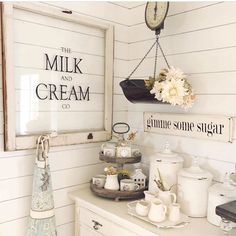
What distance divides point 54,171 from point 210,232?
2.70 ft

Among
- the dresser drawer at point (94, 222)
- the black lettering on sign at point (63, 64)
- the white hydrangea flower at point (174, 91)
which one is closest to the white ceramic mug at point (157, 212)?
the dresser drawer at point (94, 222)

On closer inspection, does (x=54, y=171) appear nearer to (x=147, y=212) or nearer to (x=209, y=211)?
(x=147, y=212)

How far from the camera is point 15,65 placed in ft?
4.18

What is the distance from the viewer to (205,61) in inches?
52.7

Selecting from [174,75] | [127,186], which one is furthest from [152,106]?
[127,186]

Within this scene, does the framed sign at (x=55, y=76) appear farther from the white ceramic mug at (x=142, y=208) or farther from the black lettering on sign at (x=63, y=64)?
the white ceramic mug at (x=142, y=208)

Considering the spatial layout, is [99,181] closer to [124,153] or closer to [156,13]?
[124,153]

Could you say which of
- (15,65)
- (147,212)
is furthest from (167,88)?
(15,65)

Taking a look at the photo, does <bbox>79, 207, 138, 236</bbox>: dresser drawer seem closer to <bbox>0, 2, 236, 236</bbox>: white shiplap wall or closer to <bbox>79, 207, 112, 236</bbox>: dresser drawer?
<bbox>79, 207, 112, 236</bbox>: dresser drawer

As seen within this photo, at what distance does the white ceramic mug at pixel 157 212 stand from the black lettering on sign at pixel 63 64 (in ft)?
2.69

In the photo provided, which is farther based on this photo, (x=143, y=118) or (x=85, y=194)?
(x=143, y=118)

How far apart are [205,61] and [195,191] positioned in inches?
24.6

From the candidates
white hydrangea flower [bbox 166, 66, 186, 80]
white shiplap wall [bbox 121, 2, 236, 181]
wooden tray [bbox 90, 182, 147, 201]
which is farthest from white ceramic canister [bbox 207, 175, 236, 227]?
white hydrangea flower [bbox 166, 66, 186, 80]

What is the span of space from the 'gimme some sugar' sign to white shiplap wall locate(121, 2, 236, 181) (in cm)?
3
